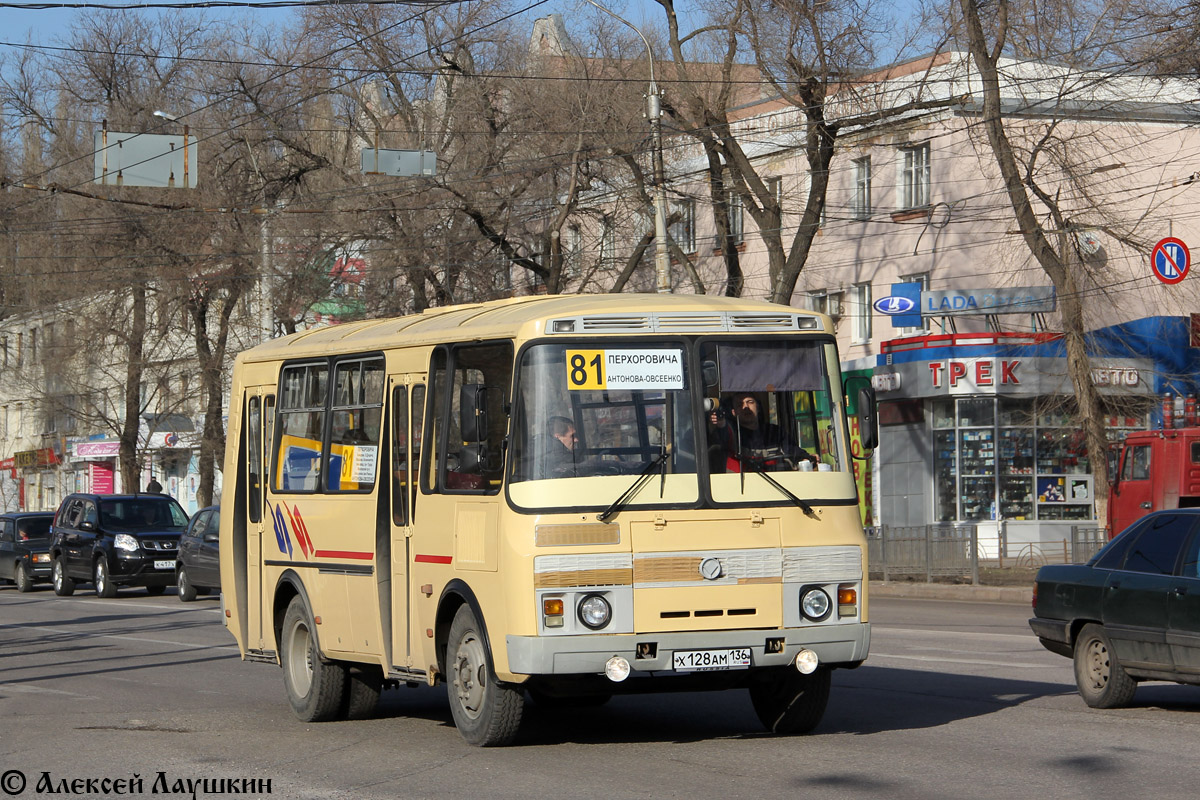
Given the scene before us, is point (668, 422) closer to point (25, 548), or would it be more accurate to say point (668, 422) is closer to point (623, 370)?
point (623, 370)

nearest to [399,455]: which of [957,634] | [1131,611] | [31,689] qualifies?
[1131,611]

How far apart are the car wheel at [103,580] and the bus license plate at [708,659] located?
23.1 m

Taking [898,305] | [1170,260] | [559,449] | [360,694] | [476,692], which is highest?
[1170,260]

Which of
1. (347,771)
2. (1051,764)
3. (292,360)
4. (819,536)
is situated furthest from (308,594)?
(1051,764)

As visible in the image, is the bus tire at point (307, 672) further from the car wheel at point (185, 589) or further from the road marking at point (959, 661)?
the car wheel at point (185, 589)

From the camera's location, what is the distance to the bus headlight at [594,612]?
9.24m

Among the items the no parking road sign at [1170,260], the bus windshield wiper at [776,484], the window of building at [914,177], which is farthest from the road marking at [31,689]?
the window of building at [914,177]

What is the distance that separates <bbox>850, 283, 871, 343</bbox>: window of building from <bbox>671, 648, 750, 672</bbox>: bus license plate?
99.0 feet

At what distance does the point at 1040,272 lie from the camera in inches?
1409

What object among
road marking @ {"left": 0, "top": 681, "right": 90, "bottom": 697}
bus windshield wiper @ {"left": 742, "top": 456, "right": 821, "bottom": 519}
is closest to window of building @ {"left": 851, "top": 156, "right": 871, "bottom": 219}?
road marking @ {"left": 0, "top": 681, "right": 90, "bottom": 697}

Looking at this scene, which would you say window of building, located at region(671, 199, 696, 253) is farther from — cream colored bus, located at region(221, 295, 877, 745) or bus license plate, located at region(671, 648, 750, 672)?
bus license plate, located at region(671, 648, 750, 672)

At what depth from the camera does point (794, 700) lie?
10148 mm

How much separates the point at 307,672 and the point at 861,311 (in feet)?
94.4

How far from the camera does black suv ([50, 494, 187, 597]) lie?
100ft
